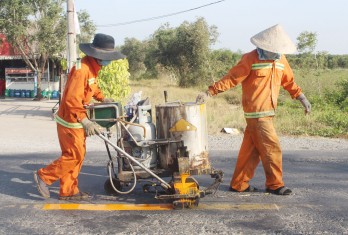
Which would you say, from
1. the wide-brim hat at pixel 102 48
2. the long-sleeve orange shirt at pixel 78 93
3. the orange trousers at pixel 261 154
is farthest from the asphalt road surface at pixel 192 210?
the wide-brim hat at pixel 102 48

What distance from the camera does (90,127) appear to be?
16.5 ft

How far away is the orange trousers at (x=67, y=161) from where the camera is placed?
5.29 m

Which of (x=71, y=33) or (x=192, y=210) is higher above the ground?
(x=71, y=33)

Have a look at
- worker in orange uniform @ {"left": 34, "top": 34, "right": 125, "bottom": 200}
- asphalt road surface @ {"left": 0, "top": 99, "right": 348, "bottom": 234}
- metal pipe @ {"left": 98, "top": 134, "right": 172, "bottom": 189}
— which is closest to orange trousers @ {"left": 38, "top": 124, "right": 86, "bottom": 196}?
worker in orange uniform @ {"left": 34, "top": 34, "right": 125, "bottom": 200}

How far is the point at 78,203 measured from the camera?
530 cm

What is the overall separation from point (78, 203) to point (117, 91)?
8358 mm

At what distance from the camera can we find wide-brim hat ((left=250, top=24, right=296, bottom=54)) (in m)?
5.38

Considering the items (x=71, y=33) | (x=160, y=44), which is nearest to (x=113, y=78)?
(x=71, y=33)

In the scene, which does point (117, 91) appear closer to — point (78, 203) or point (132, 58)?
point (78, 203)

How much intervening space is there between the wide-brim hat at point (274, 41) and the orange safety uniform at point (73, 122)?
6.16ft

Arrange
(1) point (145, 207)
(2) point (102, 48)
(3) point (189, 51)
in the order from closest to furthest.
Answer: (1) point (145, 207), (2) point (102, 48), (3) point (189, 51)

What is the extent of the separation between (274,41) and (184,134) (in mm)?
1505

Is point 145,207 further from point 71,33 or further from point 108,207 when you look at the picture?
point 71,33

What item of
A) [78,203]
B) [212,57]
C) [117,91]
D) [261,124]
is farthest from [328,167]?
[212,57]
